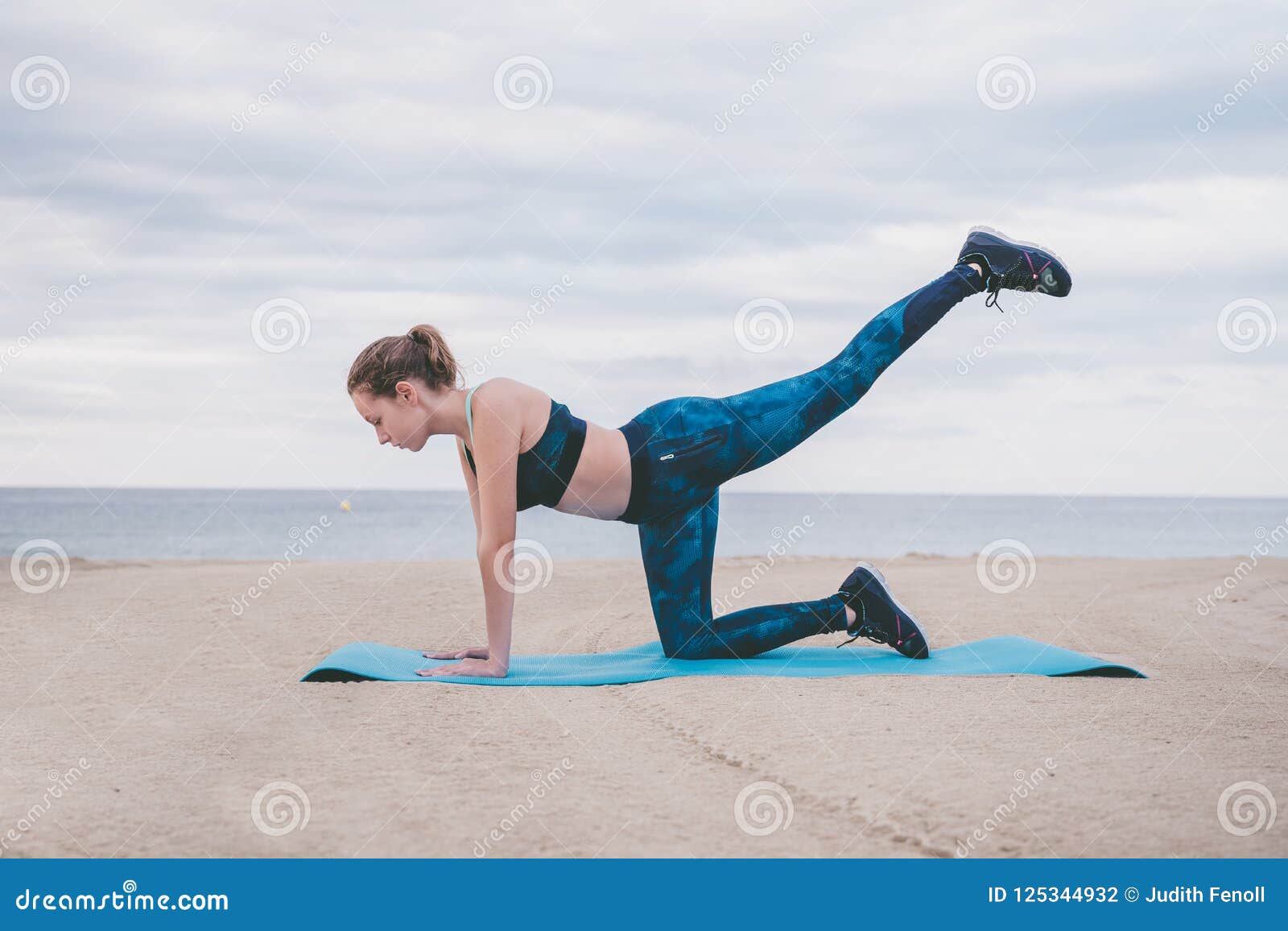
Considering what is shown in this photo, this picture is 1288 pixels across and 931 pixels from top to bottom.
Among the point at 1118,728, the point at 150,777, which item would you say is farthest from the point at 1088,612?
the point at 150,777

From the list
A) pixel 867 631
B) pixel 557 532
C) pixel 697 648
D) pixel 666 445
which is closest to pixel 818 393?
pixel 666 445

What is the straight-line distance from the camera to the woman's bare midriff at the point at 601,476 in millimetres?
4598

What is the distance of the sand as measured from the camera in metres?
2.73

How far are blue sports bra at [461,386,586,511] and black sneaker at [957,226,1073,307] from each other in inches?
78.2

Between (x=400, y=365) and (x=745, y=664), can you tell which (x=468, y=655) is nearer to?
(x=745, y=664)

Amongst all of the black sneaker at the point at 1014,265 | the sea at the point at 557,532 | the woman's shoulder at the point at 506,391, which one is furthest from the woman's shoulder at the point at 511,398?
the sea at the point at 557,532

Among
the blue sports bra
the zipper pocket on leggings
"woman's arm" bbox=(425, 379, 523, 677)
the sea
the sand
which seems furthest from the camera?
the sea

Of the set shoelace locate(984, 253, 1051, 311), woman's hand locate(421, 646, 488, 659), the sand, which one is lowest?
the sand

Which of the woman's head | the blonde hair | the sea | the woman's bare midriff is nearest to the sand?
the woman's bare midriff

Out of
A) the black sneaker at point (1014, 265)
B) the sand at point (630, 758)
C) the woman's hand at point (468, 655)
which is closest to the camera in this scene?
the sand at point (630, 758)

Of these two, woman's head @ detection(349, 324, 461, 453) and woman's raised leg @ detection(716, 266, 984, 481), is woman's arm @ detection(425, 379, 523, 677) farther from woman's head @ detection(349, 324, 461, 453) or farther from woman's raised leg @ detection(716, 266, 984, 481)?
woman's raised leg @ detection(716, 266, 984, 481)

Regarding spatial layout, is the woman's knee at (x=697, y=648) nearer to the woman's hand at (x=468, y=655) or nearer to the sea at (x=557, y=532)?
the woman's hand at (x=468, y=655)
